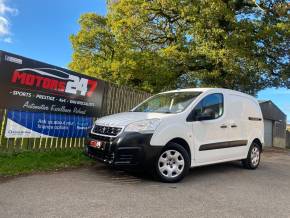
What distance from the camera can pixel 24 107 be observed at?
8664 mm

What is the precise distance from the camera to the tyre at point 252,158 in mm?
9430

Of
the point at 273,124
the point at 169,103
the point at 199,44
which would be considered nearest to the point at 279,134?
the point at 273,124

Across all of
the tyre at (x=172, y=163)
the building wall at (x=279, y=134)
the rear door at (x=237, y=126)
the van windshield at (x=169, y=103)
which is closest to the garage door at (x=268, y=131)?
the building wall at (x=279, y=134)

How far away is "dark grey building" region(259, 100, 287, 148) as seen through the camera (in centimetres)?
2950

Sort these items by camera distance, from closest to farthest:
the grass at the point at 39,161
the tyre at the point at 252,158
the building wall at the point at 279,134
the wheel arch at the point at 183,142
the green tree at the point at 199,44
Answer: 1. the wheel arch at the point at 183,142
2. the grass at the point at 39,161
3. the tyre at the point at 252,158
4. the green tree at the point at 199,44
5. the building wall at the point at 279,134

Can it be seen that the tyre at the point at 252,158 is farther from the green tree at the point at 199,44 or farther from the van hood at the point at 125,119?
the green tree at the point at 199,44

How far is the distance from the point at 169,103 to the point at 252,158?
10.1 ft

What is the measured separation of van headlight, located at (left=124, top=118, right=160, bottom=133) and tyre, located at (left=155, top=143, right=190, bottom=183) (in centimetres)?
50

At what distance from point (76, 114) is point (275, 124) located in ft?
81.9

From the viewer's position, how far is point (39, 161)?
8.12 metres

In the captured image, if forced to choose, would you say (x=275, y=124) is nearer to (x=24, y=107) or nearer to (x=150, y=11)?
(x=150, y=11)

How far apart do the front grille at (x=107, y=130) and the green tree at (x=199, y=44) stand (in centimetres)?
1127

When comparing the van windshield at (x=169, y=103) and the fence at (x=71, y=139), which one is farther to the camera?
the fence at (x=71, y=139)

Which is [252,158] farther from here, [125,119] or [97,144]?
[97,144]
